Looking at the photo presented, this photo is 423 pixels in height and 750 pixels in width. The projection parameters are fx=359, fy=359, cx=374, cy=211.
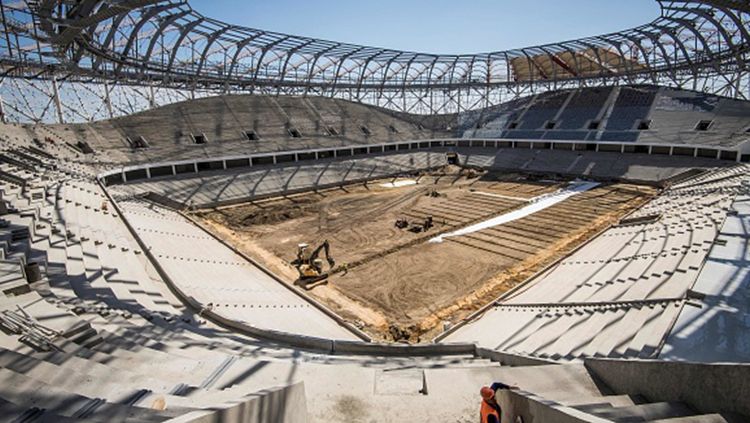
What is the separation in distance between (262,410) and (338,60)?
42.2 metres

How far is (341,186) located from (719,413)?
31876 millimetres

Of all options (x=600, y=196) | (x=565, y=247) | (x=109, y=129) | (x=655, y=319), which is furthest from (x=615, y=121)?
(x=109, y=129)

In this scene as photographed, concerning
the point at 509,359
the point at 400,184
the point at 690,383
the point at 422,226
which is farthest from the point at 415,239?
the point at 400,184

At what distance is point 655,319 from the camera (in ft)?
21.9

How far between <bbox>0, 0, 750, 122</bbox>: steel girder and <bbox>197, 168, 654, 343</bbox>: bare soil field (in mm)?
12083

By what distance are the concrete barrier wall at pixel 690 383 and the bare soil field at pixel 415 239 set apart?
6.90 metres

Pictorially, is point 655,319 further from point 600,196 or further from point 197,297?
point 600,196

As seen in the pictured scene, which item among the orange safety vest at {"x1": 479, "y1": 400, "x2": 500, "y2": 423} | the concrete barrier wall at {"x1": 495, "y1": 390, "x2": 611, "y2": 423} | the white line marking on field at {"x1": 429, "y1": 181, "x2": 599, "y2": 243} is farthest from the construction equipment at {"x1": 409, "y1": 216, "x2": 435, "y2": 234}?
the orange safety vest at {"x1": 479, "y1": 400, "x2": 500, "y2": 423}

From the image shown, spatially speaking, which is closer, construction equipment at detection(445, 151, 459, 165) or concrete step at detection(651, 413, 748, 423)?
concrete step at detection(651, 413, 748, 423)

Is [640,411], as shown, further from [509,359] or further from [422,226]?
[422,226]

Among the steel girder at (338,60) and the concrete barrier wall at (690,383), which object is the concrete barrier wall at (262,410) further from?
the steel girder at (338,60)

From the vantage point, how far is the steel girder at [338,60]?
21.6 metres

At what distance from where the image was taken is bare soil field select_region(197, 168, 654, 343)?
13039 mm

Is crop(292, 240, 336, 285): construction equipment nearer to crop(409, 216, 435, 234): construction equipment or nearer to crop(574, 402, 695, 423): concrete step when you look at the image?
crop(409, 216, 435, 234): construction equipment
